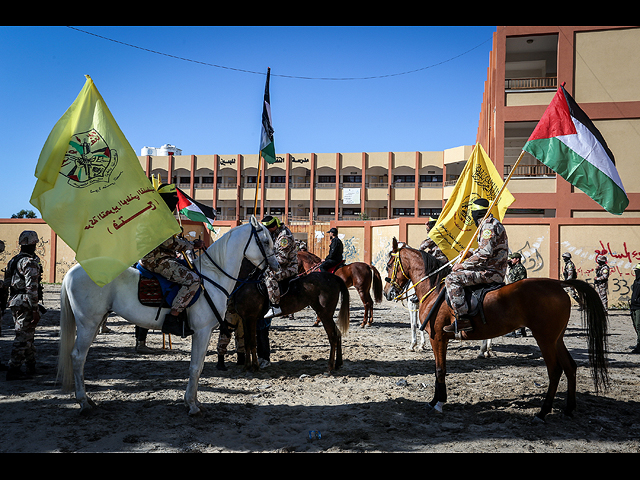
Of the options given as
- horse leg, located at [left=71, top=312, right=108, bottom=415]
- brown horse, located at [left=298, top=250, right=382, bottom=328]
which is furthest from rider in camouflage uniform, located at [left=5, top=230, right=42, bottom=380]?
brown horse, located at [left=298, top=250, right=382, bottom=328]

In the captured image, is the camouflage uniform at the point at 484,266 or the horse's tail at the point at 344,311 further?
the horse's tail at the point at 344,311

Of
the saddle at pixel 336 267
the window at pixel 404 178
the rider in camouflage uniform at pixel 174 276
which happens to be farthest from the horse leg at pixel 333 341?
the window at pixel 404 178

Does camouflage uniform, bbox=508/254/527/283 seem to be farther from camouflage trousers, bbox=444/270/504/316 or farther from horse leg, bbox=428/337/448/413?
horse leg, bbox=428/337/448/413

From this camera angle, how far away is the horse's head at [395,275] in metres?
7.57

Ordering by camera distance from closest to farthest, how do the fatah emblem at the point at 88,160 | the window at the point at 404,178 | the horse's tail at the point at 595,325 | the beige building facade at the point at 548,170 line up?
the fatah emblem at the point at 88,160 < the horse's tail at the point at 595,325 < the beige building facade at the point at 548,170 < the window at the point at 404,178

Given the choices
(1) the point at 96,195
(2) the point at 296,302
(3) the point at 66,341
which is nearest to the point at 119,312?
(3) the point at 66,341

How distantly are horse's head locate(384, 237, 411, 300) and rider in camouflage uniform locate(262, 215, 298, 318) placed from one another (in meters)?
1.82

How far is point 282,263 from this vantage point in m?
7.20

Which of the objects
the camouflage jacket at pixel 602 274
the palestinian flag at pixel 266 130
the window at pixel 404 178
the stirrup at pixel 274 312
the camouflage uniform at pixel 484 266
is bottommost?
the stirrup at pixel 274 312

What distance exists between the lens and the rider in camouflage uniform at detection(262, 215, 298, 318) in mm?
6992

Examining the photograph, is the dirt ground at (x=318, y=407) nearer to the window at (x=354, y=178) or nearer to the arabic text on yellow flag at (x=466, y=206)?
the arabic text on yellow flag at (x=466, y=206)

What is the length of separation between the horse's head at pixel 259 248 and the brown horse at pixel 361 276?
5.87m
